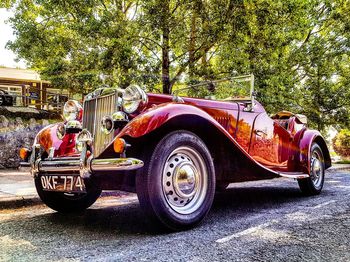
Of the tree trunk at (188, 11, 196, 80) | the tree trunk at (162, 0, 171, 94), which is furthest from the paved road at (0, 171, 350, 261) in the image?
the tree trunk at (188, 11, 196, 80)

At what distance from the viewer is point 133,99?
320 cm

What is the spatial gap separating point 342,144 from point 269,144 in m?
15.0

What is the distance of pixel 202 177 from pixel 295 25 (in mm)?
8063

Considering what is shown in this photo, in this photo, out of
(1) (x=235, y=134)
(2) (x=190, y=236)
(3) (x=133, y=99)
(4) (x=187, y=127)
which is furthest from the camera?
(1) (x=235, y=134)

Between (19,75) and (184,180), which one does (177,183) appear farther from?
(19,75)

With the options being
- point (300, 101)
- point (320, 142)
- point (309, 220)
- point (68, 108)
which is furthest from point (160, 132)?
point (300, 101)

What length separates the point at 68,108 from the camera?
394cm

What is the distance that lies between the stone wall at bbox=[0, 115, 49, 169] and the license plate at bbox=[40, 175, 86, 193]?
19.2 ft

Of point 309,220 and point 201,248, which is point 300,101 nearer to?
point 309,220

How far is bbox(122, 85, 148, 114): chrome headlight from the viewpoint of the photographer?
10.5ft

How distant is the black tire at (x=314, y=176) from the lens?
520 cm

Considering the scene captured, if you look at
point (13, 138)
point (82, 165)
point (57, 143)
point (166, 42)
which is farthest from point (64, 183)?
point (166, 42)

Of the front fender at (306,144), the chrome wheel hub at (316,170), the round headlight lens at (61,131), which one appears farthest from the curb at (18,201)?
the chrome wheel hub at (316,170)

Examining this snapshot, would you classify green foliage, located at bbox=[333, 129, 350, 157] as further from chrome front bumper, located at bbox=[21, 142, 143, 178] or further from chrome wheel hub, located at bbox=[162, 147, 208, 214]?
chrome front bumper, located at bbox=[21, 142, 143, 178]
